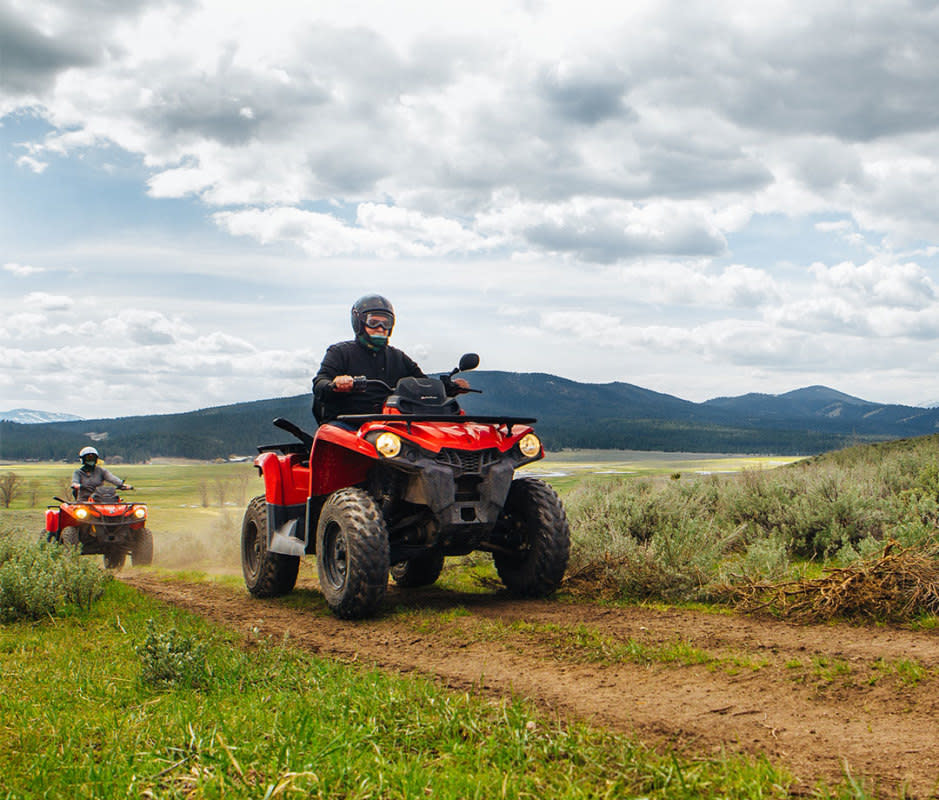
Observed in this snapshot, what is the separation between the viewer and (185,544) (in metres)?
18.5

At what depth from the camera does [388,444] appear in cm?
673

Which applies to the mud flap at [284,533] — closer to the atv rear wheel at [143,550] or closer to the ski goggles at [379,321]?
the ski goggles at [379,321]

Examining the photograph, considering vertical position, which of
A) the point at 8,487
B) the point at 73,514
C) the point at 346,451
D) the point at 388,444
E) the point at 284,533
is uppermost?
the point at 388,444

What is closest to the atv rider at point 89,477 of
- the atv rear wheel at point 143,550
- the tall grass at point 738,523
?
the atv rear wheel at point 143,550

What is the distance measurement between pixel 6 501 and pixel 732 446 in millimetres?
118736

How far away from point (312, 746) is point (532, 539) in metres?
4.38

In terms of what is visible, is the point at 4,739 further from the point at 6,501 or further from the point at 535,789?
the point at 6,501

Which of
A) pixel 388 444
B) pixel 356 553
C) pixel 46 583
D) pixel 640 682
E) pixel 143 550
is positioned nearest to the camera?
pixel 640 682

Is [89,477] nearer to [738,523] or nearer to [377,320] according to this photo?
[377,320]

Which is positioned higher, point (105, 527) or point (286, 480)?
point (286, 480)

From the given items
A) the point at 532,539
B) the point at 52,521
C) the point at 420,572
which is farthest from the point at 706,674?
the point at 52,521

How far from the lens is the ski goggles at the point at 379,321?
330 inches

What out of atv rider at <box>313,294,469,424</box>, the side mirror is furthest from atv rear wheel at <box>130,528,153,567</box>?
the side mirror

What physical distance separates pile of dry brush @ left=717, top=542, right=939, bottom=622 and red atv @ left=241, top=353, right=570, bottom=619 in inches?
76.4
